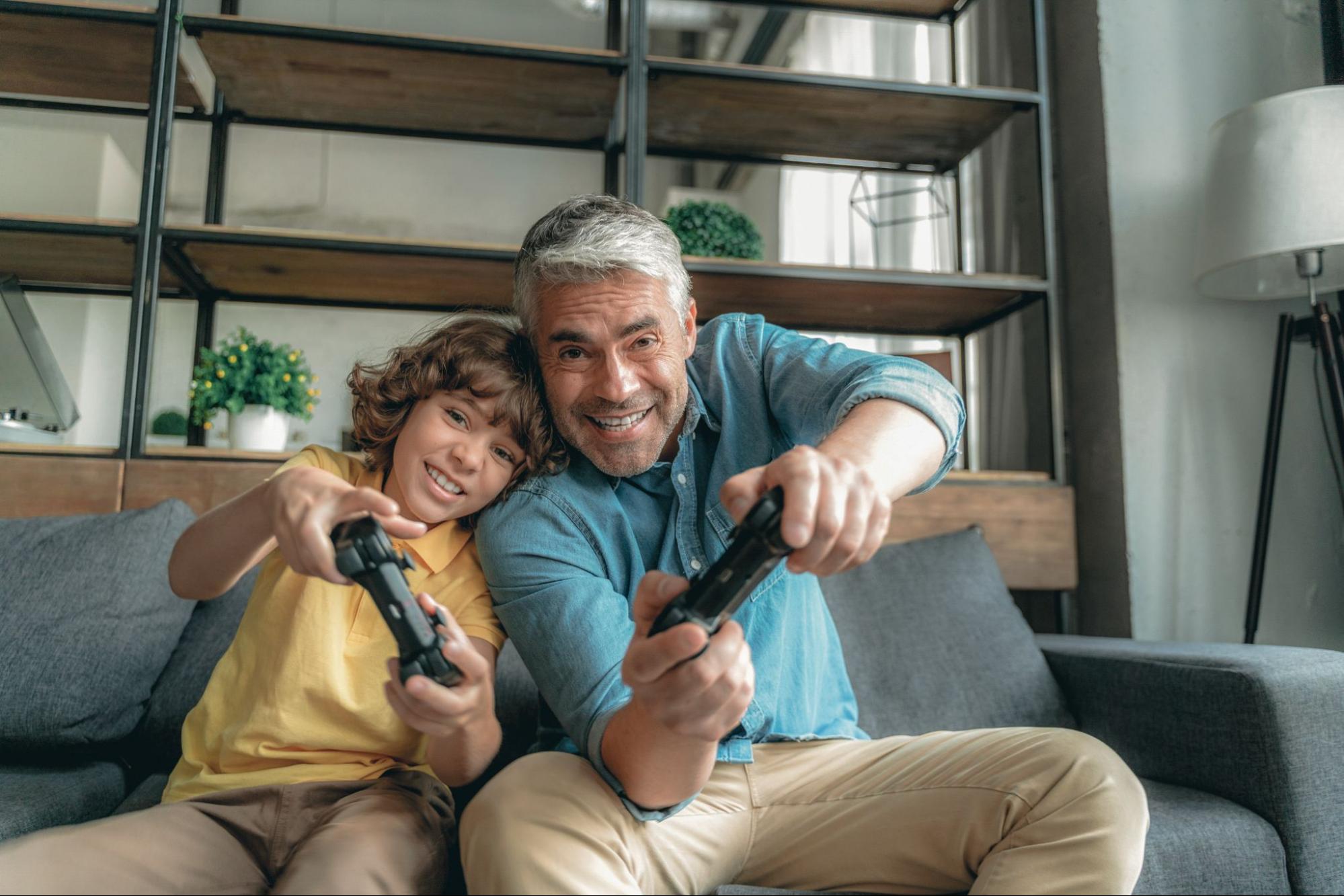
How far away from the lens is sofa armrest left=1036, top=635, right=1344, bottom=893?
114 centimetres

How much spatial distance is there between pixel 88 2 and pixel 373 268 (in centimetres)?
74

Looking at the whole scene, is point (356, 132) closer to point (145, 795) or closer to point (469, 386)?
point (469, 386)

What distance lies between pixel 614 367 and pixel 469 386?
0.59ft

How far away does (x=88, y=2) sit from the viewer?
187 centimetres

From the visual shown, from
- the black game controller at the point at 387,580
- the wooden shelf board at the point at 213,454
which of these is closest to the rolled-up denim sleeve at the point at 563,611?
the black game controller at the point at 387,580

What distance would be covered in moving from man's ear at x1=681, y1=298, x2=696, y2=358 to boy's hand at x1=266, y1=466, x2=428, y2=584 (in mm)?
522

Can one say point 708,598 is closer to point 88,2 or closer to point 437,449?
point 437,449

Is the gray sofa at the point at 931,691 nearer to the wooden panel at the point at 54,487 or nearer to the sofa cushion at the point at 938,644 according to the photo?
the sofa cushion at the point at 938,644

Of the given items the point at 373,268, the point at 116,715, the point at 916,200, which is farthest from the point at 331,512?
the point at 916,200

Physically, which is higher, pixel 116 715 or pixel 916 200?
pixel 916 200

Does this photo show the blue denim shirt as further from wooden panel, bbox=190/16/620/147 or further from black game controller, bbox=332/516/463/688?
wooden panel, bbox=190/16/620/147

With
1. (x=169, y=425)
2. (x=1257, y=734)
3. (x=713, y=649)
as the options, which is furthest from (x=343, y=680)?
(x=169, y=425)

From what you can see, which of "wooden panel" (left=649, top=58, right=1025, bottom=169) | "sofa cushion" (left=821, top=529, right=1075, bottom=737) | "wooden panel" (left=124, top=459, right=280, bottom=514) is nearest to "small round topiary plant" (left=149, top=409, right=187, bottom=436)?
"wooden panel" (left=124, top=459, right=280, bottom=514)

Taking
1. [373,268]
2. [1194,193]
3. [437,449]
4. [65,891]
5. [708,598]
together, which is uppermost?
[1194,193]
